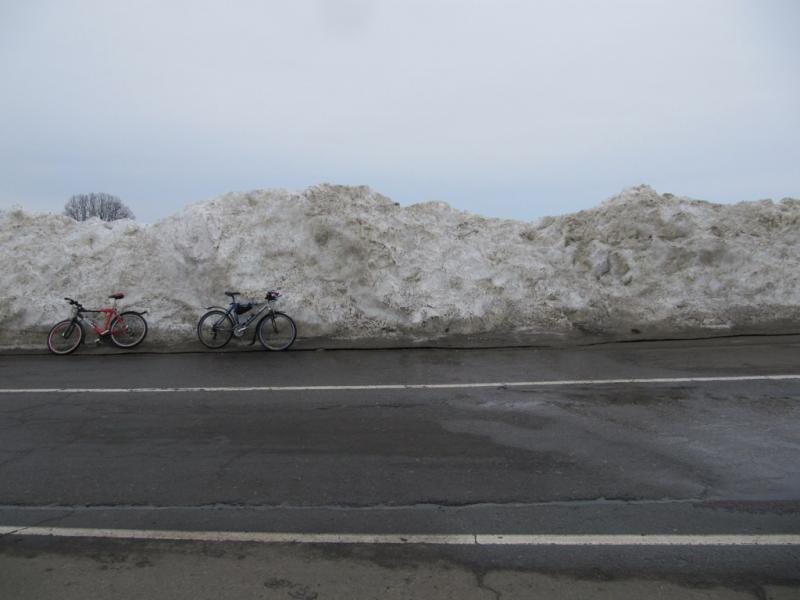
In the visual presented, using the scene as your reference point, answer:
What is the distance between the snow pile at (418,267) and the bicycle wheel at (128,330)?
0.31m

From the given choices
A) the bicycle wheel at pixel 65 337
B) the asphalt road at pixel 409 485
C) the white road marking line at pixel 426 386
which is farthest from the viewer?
the bicycle wheel at pixel 65 337

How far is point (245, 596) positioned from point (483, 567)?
1.38m

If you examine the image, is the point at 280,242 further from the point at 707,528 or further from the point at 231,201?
the point at 707,528

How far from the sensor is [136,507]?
4.54 meters

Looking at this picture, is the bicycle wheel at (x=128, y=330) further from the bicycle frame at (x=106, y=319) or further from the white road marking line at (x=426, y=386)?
the white road marking line at (x=426, y=386)

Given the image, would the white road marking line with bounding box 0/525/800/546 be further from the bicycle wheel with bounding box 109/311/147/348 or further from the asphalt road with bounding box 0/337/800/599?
the bicycle wheel with bounding box 109/311/147/348

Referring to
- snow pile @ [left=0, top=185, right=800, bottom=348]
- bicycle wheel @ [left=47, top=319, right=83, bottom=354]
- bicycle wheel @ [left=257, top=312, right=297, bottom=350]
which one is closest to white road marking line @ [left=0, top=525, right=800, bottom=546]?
bicycle wheel @ [left=257, top=312, right=297, bottom=350]

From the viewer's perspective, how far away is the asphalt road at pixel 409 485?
3.54m

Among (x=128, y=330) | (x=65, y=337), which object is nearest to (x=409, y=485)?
(x=128, y=330)

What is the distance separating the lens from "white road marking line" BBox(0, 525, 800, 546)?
12.5ft

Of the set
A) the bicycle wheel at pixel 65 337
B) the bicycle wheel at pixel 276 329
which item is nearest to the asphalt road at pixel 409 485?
the bicycle wheel at pixel 276 329

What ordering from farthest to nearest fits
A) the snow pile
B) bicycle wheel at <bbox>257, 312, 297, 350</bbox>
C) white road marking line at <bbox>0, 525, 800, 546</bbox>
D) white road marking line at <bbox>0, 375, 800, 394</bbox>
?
the snow pile → bicycle wheel at <bbox>257, 312, 297, 350</bbox> → white road marking line at <bbox>0, 375, 800, 394</bbox> → white road marking line at <bbox>0, 525, 800, 546</bbox>

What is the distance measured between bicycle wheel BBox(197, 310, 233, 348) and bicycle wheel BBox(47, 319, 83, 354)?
2424 mm

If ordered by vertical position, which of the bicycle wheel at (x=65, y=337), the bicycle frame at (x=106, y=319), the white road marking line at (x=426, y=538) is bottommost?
the white road marking line at (x=426, y=538)
